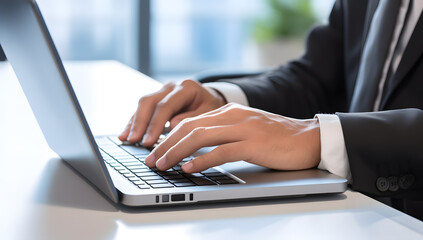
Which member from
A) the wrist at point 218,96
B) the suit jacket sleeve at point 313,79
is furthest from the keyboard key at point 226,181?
the suit jacket sleeve at point 313,79

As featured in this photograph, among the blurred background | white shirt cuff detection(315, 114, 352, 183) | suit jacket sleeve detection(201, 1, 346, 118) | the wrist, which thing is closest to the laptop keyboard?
white shirt cuff detection(315, 114, 352, 183)

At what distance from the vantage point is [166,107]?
102 cm

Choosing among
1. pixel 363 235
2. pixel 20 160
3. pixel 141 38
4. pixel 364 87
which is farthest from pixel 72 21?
pixel 363 235

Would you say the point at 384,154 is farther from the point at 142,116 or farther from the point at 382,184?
the point at 142,116

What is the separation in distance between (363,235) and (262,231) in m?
0.09

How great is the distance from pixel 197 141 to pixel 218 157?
3cm

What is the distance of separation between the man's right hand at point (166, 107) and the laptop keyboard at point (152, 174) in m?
0.07

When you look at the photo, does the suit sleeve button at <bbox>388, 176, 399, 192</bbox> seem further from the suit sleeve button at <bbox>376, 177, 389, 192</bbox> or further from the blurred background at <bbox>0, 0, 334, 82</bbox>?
the blurred background at <bbox>0, 0, 334, 82</bbox>

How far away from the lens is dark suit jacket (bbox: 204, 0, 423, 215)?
2.69 feet

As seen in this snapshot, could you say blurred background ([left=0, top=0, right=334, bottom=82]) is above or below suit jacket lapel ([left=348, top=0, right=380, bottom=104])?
below

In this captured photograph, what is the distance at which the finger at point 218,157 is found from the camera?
74cm

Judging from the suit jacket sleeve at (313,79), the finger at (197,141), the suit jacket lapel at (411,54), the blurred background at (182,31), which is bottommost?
the blurred background at (182,31)

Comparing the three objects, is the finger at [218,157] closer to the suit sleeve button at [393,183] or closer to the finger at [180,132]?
the finger at [180,132]

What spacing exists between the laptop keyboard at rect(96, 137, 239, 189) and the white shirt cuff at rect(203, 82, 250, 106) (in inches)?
15.0
